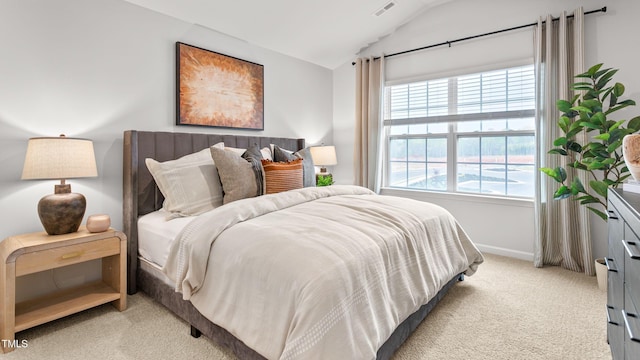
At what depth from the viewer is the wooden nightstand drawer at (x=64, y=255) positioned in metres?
1.79

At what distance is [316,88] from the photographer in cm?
451

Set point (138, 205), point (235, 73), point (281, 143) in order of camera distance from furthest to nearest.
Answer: point (281, 143)
point (235, 73)
point (138, 205)

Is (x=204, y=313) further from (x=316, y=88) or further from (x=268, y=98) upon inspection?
(x=316, y=88)

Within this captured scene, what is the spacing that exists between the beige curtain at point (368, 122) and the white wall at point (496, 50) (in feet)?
0.57

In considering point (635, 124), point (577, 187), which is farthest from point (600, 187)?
point (635, 124)

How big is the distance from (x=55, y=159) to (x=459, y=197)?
3.76 meters

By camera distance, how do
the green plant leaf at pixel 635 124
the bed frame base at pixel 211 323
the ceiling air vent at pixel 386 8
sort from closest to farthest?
1. the bed frame base at pixel 211 323
2. the green plant leaf at pixel 635 124
3. the ceiling air vent at pixel 386 8

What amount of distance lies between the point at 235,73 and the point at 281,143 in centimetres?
94

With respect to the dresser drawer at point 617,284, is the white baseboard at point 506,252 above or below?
below

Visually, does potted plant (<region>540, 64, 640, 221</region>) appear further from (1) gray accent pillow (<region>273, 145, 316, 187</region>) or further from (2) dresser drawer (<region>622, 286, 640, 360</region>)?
(1) gray accent pillow (<region>273, 145, 316, 187</region>)

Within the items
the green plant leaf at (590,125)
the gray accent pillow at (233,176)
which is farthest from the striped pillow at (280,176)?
the green plant leaf at (590,125)

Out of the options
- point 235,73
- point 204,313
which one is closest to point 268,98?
point 235,73

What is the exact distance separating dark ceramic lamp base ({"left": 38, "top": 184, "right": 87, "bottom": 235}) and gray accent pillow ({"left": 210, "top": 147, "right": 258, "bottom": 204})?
92 centimetres

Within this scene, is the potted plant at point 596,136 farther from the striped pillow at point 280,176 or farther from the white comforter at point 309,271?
the striped pillow at point 280,176
